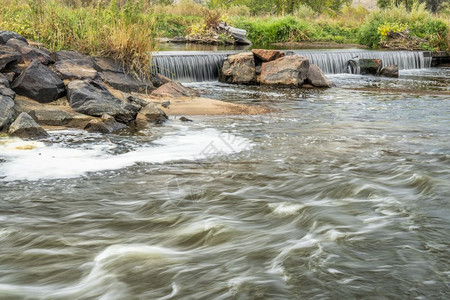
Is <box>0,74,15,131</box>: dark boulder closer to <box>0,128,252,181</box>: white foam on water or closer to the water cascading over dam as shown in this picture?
<box>0,128,252,181</box>: white foam on water

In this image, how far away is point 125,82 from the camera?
10523 mm

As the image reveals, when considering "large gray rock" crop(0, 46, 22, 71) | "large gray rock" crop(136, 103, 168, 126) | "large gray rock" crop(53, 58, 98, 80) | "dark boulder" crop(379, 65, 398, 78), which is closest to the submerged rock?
"large gray rock" crop(53, 58, 98, 80)

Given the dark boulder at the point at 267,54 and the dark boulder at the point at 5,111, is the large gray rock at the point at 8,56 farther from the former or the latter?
the dark boulder at the point at 267,54

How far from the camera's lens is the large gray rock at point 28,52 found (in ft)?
31.4

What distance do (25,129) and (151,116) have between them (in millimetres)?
2170

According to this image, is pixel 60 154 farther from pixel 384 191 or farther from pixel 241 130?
pixel 384 191

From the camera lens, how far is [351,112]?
10.1 m

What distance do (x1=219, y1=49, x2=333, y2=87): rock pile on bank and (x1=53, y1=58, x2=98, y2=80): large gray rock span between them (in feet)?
16.8

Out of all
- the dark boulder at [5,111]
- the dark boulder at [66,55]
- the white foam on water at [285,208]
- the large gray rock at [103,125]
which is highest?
the dark boulder at [66,55]

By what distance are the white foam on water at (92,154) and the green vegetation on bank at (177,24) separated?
4431 mm

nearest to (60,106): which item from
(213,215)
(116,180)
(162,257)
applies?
(116,180)

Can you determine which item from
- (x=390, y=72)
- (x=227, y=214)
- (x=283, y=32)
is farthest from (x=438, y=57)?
(x=227, y=214)

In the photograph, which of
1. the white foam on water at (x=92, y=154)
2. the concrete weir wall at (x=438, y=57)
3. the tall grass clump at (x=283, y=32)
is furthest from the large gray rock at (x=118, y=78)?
the tall grass clump at (x=283, y=32)

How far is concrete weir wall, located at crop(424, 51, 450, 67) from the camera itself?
2209 centimetres
